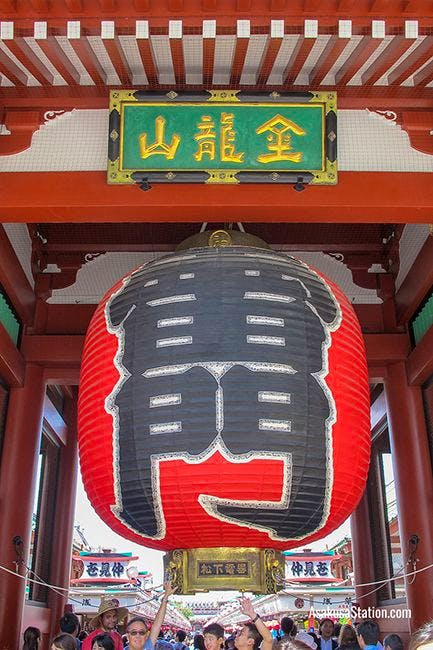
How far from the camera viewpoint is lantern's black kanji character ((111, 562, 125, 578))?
24.7 meters

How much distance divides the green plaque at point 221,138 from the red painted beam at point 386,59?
27cm

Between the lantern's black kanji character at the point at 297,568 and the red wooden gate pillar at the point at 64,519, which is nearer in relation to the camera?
the red wooden gate pillar at the point at 64,519

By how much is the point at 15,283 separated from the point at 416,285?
11.5ft

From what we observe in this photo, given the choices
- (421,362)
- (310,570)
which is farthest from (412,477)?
(310,570)

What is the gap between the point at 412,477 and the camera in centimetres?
564

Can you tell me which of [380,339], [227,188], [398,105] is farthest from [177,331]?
[380,339]

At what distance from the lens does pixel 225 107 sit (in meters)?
3.88

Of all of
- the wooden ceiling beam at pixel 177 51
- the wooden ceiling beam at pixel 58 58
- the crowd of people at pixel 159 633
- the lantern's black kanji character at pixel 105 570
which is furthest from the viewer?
the lantern's black kanji character at pixel 105 570

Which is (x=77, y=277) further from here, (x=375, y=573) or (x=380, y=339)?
(x=375, y=573)

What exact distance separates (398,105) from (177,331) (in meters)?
2.18

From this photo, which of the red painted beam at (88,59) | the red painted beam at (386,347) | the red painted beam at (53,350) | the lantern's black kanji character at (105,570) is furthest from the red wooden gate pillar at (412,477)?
the lantern's black kanji character at (105,570)

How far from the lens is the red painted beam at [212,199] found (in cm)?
384

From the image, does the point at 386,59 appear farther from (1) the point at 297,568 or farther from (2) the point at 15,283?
(1) the point at 297,568

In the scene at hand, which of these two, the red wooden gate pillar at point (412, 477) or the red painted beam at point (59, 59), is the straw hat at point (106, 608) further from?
the red painted beam at point (59, 59)
